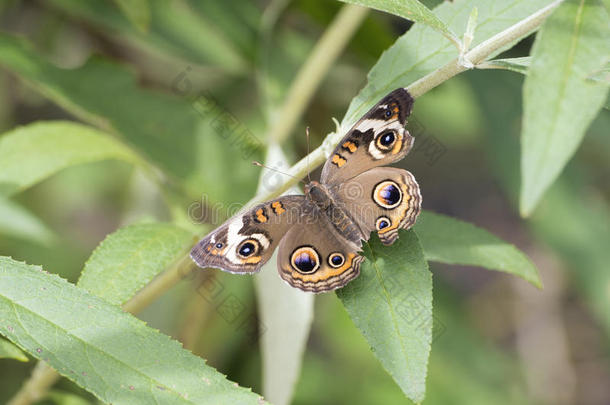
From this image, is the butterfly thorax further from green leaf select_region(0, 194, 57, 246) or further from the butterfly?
green leaf select_region(0, 194, 57, 246)

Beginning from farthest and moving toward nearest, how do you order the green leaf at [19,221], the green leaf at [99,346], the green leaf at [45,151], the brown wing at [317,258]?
1. the green leaf at [19,221]
2. the green leaf at [45,151]
3. the brown wing at [317,258]
4. the green leaf at [99,346]

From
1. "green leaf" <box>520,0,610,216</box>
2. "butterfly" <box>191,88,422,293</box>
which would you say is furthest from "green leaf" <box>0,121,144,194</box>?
"green leaf" <box>520,0,610,216</box>

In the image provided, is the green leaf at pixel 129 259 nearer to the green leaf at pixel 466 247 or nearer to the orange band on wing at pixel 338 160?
the orange band on wing at pixel 338 160

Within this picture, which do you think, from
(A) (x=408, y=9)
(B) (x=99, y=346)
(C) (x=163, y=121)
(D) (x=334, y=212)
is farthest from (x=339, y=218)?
(C) (x=163, y=121)

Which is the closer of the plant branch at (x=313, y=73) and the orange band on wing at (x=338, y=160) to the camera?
the orange band on wing at (x=338, y=160)

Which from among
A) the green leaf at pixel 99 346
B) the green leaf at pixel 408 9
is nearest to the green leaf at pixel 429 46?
the green leaf at pixel 408 9

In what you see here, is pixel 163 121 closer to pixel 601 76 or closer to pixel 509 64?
pixel 509 64

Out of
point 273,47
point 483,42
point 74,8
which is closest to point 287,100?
point 273,47

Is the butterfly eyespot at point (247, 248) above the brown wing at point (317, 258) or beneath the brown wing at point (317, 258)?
above
